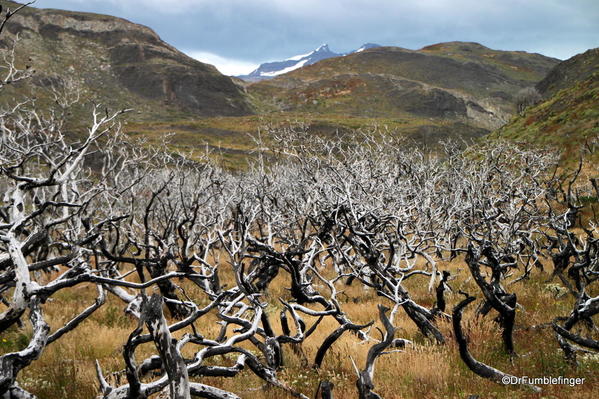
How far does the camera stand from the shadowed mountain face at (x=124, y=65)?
134m

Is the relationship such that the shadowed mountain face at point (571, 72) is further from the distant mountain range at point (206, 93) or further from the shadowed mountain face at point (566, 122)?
the shadowed mountain face at point (566, 122)

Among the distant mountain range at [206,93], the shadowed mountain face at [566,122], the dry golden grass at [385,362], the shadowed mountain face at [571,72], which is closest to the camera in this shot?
the dry golden grass at [385,362]

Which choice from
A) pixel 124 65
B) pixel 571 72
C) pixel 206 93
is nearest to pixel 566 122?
pixel 571 72

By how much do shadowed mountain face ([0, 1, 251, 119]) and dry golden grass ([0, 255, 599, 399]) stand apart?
13047 centimetres

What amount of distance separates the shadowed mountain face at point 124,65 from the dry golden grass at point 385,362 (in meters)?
130

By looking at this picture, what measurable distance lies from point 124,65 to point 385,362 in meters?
170

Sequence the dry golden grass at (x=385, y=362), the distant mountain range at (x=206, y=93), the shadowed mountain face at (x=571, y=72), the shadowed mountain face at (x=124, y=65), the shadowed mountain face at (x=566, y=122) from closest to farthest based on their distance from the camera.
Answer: the dry golden grass at (x=385, y=362)
the shadowed mountain face at (x=566, y=122)
the shadowed mountain face at (x=571, y=72)
the distant mountain range at (x=206, y=93)
the shadowed mountain face at (x=124, y=65)

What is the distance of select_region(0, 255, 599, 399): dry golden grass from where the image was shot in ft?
13.2

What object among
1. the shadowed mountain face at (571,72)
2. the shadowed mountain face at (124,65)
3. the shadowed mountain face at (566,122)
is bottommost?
the shadowed mountain face at (566,122)

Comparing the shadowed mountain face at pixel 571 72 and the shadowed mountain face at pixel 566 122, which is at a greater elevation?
the shadowed mountain face at pixel 571 72

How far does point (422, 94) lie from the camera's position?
173000mm

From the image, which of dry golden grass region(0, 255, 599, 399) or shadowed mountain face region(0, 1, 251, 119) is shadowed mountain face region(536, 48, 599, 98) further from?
shadowed mountain face region(0, 1, 251, 119)

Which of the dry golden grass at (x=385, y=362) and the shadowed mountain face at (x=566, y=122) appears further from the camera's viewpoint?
the shadowed mountain face at (x=566, y=122)

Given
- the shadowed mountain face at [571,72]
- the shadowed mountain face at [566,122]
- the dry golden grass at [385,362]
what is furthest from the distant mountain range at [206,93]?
the dry golden grass at [385,362]
